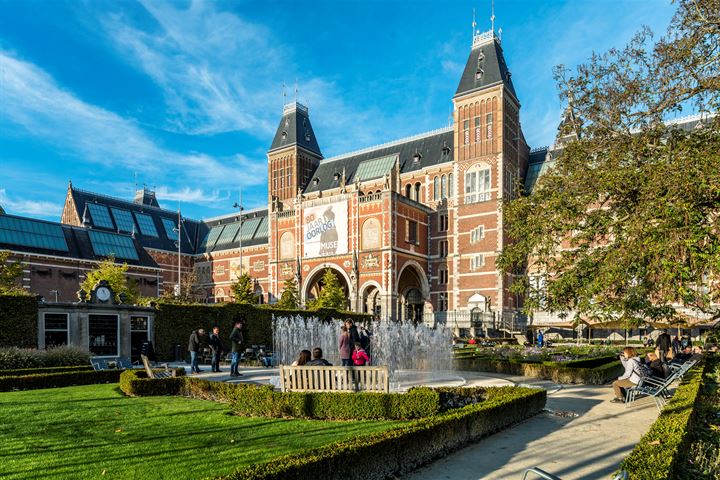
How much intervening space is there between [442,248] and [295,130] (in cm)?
2192

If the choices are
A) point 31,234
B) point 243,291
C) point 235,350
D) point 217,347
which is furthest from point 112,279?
point 235,350

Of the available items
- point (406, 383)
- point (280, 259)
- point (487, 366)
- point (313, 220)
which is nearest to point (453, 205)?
point (313, 220)

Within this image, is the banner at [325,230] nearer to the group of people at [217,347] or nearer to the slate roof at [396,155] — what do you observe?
the slate roof at [396,155]

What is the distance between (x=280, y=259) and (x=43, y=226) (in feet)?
68.9

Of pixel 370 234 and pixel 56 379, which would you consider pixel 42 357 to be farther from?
pixel 370 234

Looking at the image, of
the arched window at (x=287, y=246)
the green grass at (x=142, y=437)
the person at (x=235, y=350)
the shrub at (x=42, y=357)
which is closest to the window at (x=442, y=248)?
the arched window at (x=287, y=246)

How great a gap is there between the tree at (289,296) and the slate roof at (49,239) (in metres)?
16.3

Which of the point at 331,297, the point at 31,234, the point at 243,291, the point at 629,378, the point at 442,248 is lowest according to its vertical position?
the point at 629,378

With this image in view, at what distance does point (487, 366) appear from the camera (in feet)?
59.5

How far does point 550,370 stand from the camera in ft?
51.5

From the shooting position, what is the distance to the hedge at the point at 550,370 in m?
14.8

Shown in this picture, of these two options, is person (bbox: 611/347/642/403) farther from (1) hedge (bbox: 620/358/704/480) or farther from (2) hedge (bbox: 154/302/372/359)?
(2) hedge (bbox: 154/302/372/359)

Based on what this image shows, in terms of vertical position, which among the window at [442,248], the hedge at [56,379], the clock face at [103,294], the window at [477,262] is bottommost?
the hedge at [56,379]

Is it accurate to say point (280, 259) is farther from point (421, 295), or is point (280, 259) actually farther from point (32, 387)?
point (32, 387)
